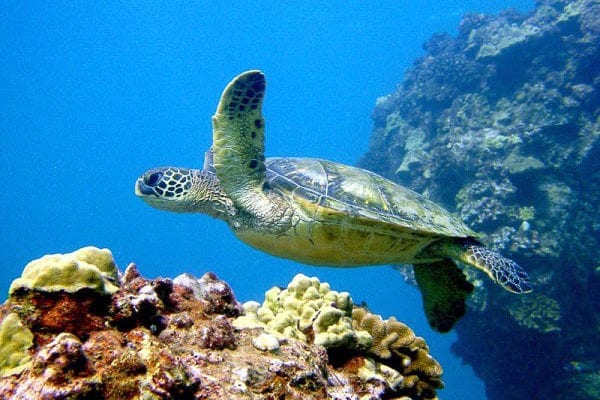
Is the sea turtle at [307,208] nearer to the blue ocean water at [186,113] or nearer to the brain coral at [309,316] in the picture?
the brain coral at [309,316]

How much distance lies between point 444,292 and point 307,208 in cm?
248

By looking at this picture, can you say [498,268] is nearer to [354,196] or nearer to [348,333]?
[354,196]

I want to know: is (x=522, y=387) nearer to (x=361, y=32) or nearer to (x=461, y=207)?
(x=461, y=207)

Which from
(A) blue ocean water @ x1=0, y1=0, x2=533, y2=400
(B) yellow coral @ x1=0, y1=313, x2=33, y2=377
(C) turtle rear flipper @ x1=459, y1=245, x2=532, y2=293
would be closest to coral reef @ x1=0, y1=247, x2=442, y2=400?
(B) yellow coral @ x1=0, y1=313, x2=33, y2=377

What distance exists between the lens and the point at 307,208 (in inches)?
171

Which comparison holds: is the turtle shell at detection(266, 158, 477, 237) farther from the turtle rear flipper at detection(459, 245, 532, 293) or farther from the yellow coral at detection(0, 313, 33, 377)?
the yellow coral at detection(0, 313, 33, 377)

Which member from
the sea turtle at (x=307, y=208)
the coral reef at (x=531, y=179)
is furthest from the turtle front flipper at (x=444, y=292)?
the coral reef at (x=531, y=179)

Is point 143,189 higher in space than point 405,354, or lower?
higher

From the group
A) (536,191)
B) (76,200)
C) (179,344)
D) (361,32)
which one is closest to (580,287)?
(536,191)

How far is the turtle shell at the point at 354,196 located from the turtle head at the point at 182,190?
0.71 m

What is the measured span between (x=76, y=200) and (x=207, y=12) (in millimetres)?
85396

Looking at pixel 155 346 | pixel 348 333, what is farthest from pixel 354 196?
pixel 155 346

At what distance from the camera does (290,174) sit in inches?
190

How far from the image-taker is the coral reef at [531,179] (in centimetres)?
1090
